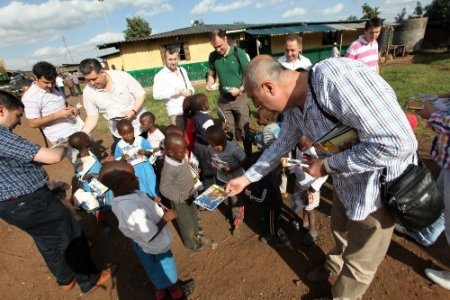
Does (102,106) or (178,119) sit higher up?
(102,106)

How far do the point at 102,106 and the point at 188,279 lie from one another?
8.65 feet

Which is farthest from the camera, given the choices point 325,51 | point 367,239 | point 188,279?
point 325,51

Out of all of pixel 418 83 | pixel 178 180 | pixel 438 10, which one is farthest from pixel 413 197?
pixel 438 10

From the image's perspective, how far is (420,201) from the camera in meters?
1.57

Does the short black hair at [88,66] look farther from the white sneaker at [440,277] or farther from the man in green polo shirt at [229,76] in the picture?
the white sneaker at [440,277]

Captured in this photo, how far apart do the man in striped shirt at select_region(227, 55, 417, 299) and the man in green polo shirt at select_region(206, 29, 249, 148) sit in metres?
2.62

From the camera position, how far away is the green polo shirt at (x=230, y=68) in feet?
14.8

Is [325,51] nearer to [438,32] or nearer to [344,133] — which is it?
[438,32]

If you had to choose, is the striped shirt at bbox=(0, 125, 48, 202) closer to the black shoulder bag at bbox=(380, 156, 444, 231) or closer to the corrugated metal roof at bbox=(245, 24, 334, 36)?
the black shoulder bag at bbox=(380, 156, 444, 231)

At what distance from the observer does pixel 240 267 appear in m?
3.07

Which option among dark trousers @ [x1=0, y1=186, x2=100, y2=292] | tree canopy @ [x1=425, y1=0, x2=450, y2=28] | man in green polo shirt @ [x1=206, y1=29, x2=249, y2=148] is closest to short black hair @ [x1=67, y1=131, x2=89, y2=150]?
dark trousers @ [x1=0, y1=186, x2=100, y2=292]

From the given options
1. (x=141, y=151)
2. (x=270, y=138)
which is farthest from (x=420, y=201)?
(x=141, y=151)

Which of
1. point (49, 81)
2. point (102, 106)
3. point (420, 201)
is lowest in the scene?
point (420, 201)

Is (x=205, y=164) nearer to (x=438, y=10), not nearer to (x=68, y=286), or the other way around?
(x=68, y=286)
